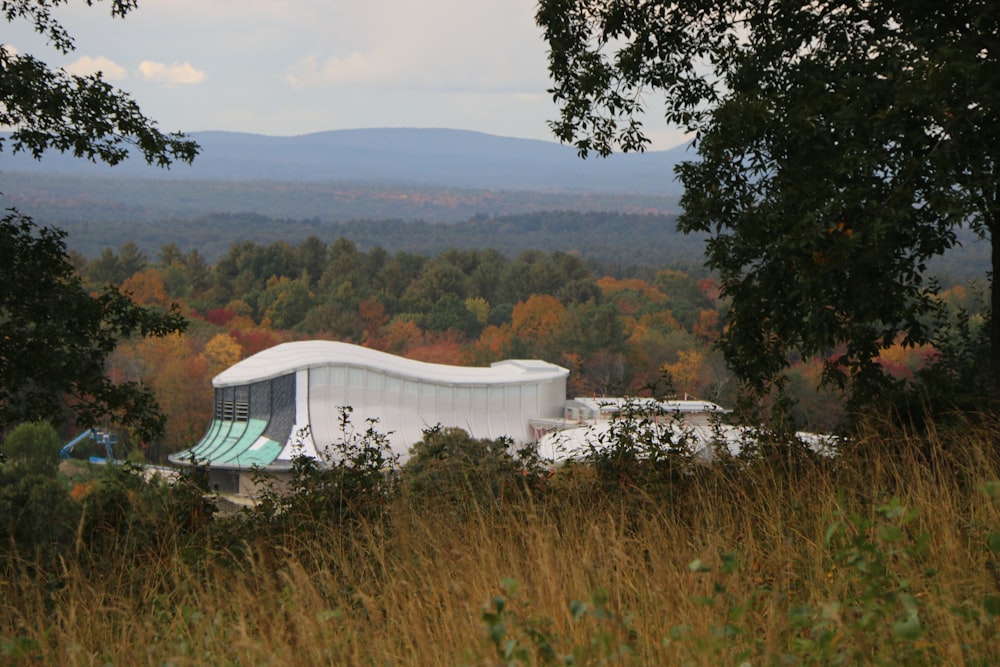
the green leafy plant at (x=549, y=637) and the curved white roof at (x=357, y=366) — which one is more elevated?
the green leafy plant at (x=549, y=637)

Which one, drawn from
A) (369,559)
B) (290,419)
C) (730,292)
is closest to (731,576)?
(369,559)

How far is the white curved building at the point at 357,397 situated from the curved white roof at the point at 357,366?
0.06m

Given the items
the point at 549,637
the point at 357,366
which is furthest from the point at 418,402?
the point at 549,637

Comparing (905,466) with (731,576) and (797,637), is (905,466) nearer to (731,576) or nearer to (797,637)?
(731,576)

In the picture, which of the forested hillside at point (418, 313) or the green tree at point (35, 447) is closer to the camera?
the green tree at point (35, 447)

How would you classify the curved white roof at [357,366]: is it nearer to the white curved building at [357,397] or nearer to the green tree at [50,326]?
the white curved building at [357,397]

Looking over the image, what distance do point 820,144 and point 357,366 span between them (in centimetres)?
5786

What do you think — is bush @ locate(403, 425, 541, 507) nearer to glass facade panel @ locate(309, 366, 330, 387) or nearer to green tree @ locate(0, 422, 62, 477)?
green tree @ locate(0, 422, 62, 477)

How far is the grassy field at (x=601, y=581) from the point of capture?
277cm

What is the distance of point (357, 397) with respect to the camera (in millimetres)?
65375

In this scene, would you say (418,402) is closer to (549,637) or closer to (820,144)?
(820,144)

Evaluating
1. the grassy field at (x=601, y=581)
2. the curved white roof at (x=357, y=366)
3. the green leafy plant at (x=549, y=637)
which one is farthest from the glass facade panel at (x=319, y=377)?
the green leafy plant at (x=549, y=637)

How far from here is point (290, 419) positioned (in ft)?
210

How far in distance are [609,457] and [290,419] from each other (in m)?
59.2
